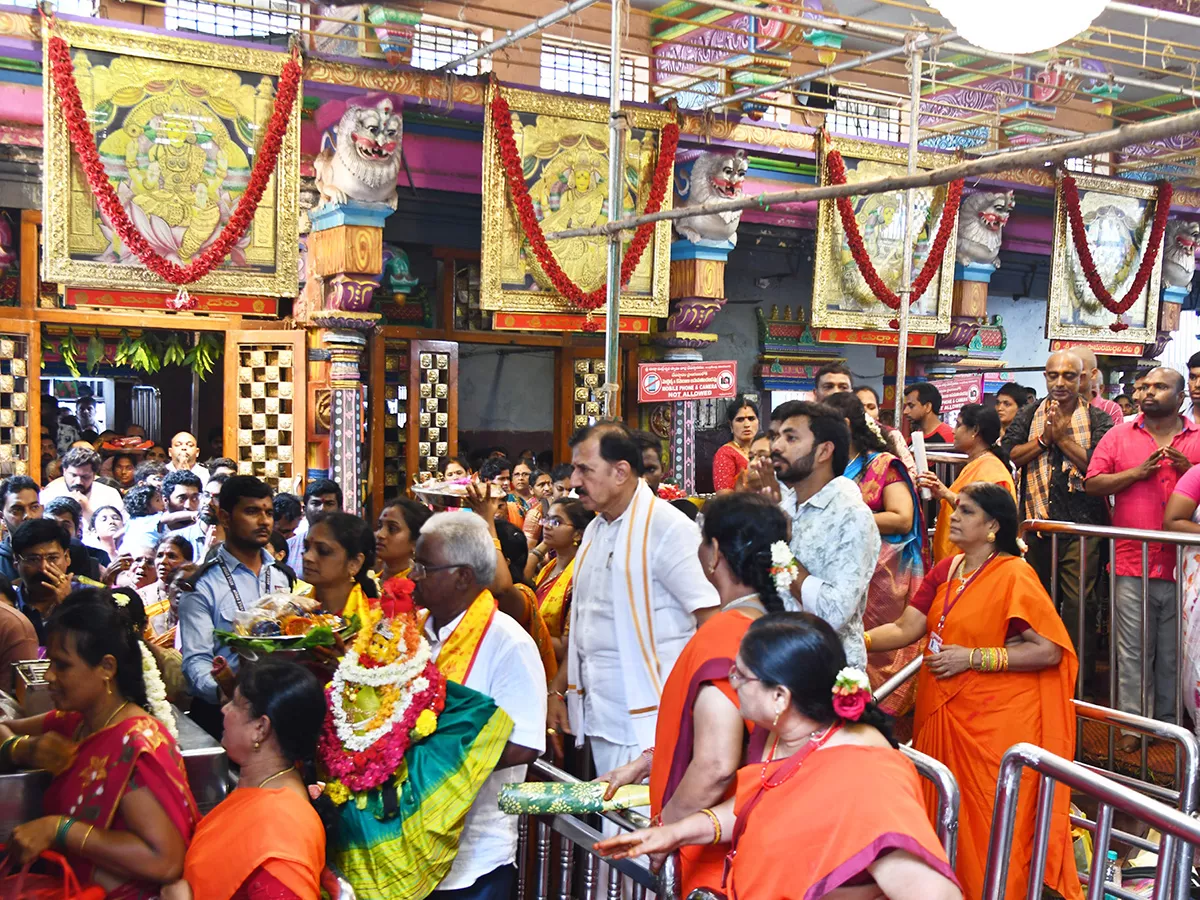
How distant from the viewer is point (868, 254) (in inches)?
412

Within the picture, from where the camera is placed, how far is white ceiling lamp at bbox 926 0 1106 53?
3.43 m

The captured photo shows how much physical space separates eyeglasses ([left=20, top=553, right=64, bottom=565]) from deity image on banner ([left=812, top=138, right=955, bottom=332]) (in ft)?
24.3

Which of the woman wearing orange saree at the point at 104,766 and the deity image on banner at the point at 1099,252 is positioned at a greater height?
the deity image on banner at the point at 1099,252

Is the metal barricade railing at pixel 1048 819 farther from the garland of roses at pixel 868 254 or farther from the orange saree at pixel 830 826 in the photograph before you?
the garland of roses at pixel 868 254

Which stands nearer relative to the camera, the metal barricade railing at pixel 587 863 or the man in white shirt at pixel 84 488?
the metal barricade railing at pixel 587 863

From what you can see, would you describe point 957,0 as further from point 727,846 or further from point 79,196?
point 79,196

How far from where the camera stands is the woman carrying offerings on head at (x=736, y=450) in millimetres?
6746

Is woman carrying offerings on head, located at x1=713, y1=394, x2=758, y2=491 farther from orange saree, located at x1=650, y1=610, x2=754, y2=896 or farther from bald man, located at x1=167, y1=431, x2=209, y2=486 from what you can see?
orange saree, located at x1=650, y1=610, x2=754, y2=896

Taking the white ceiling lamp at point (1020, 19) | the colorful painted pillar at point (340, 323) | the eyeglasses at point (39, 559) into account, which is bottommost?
the eyeglasses at point (39, 559)

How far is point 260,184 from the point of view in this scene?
7.81 metres

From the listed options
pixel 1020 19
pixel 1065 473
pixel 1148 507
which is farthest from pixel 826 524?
pixel 1065 473

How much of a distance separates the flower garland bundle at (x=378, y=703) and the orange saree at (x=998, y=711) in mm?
1992

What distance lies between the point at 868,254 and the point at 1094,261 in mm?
2878

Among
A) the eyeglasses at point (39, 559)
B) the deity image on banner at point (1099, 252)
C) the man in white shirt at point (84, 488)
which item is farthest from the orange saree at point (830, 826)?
the deity image on banner at point (1099, 252)
